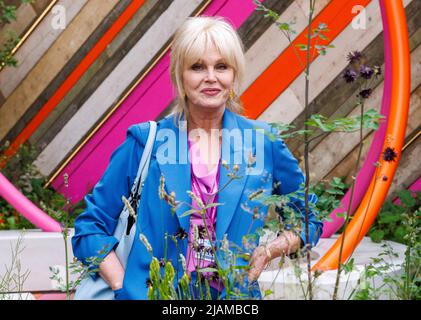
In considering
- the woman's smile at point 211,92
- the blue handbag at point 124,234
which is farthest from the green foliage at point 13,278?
the woman's smile at point 211,92

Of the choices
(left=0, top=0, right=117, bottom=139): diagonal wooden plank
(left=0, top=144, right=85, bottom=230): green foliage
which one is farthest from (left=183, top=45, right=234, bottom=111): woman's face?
(left=0, top=0, right=117, bottom=139): diagonal wooden plank

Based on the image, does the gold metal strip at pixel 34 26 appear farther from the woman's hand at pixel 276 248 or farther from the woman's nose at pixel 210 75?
the woman's hand at pixel 276 248

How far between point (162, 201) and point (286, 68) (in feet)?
10.0

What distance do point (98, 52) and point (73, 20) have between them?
0.26 m

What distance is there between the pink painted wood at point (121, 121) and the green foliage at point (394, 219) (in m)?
1.49

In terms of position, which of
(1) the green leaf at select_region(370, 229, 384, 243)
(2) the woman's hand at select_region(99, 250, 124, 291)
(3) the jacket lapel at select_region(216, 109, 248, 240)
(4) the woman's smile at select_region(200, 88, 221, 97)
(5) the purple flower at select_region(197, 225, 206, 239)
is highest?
(4) the woman's smile at select_region(200, 88, 221, 97)

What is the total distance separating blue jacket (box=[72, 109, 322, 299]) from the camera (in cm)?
219

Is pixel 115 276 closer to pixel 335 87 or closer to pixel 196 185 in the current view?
pixel 196 185

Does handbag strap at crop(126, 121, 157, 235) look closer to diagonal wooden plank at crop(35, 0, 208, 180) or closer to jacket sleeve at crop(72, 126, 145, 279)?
jacket sleeve at crop(72, 126, 145, 279)

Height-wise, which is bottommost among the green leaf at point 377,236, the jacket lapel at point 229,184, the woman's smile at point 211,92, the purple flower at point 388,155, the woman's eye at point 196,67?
the jacket lapel at point 229,184

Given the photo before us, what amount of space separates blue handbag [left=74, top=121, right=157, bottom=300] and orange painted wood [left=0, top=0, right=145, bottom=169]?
10.4 ft

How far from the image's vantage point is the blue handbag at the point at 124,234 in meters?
2.23
